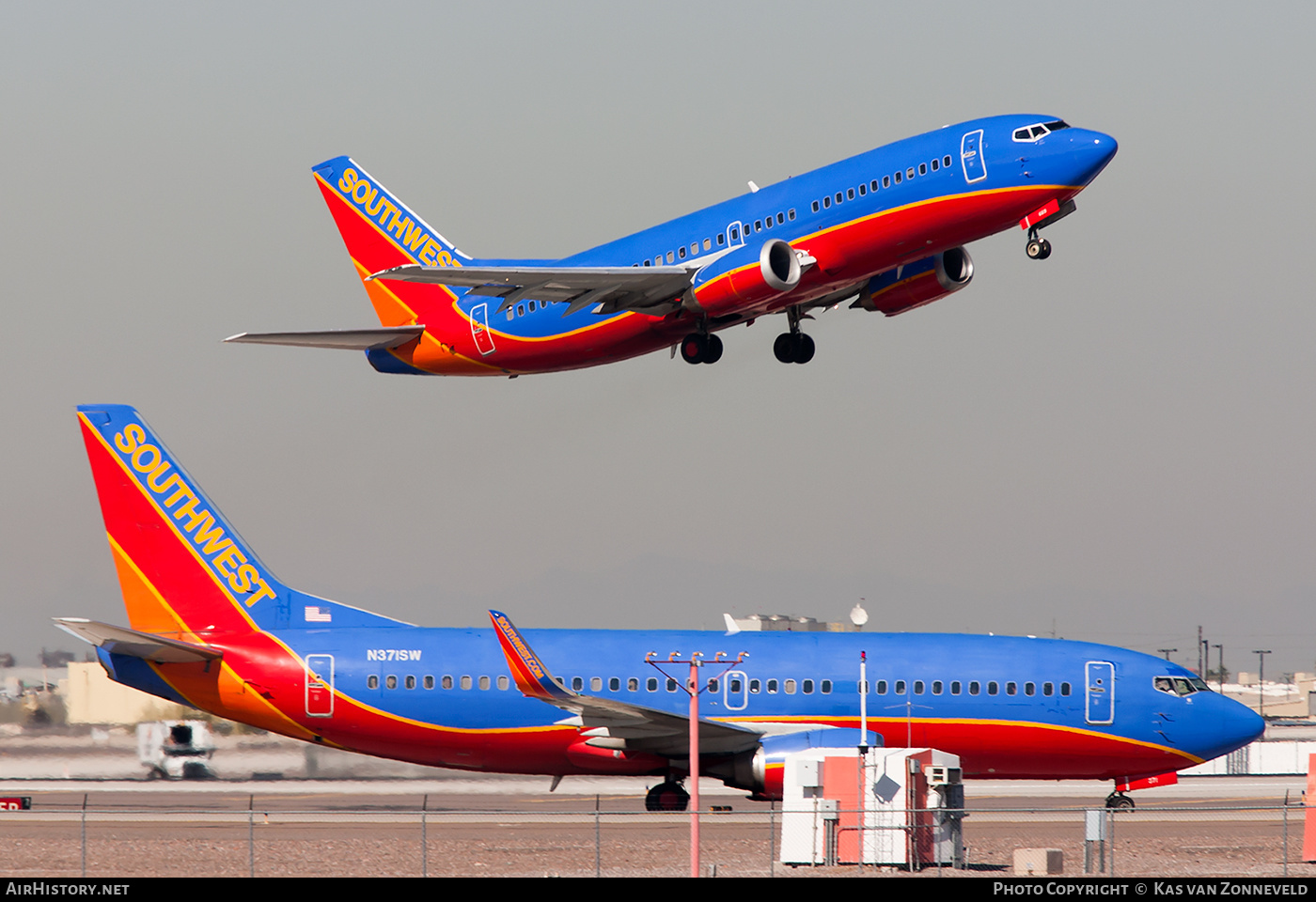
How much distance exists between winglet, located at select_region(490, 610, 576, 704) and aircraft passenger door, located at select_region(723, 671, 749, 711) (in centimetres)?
439

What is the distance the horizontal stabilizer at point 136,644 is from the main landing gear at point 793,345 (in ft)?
51.7

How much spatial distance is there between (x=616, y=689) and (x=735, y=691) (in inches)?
109

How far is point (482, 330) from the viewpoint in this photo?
4459 cm

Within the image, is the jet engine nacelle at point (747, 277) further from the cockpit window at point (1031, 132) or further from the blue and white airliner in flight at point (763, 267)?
the cockpit window at point (1031, 132)

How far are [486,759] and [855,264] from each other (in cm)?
1401

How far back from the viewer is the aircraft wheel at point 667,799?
3838 cm

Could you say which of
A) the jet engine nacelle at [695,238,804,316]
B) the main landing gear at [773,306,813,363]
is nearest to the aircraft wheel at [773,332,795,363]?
the main landing gear at [773,306,813,363]

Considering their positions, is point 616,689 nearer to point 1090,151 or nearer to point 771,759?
point 771,759

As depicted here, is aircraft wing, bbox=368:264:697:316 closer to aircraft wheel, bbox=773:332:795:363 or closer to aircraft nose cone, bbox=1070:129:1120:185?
aircraft wheel, bbox=773:332:795:363

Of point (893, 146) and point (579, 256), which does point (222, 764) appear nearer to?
point (579, 256)

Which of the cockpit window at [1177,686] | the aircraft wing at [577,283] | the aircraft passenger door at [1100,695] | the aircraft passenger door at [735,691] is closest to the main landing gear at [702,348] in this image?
the aircraft wing at [577,283]
